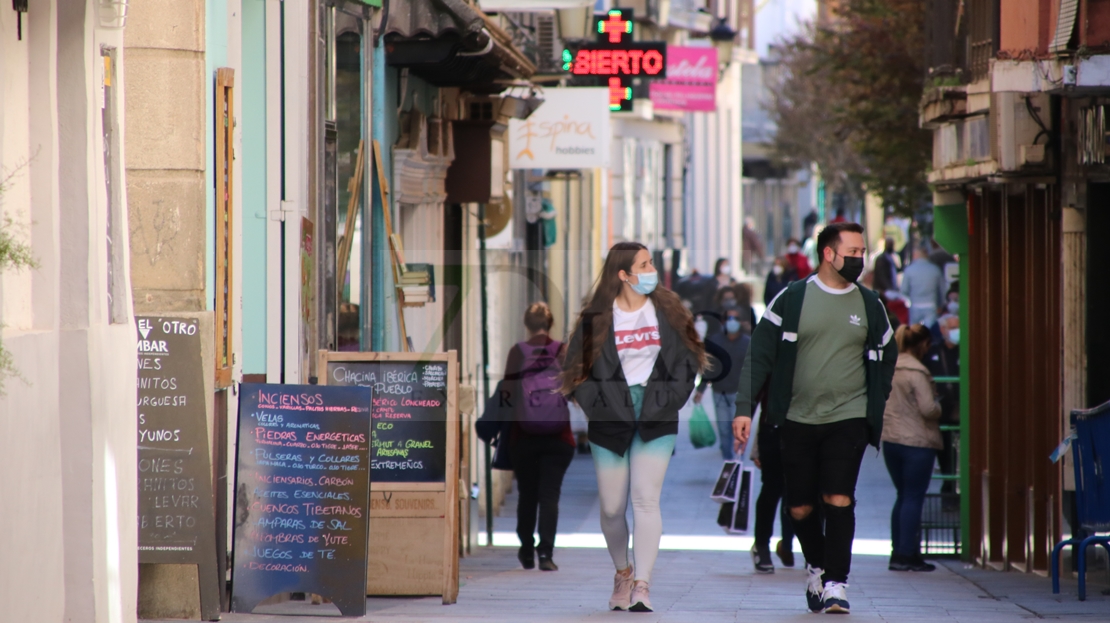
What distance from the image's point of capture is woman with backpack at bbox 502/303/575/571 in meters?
11.4

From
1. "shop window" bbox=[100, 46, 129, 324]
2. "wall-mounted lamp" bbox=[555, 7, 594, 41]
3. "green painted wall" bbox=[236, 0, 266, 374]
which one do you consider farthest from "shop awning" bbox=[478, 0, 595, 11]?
"shop window" bbox=[100, 46, 129, 324]

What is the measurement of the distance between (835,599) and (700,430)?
918cm

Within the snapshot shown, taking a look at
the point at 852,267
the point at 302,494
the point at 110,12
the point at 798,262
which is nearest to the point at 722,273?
the point at 798,262

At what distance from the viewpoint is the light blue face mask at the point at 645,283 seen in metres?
8.26

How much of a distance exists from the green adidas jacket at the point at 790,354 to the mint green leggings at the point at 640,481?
0.51 m

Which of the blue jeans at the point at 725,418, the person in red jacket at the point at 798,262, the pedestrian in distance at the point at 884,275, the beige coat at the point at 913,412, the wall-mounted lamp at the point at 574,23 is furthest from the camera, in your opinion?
the person in red jacket at the point at 798,262

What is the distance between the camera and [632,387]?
8.12m

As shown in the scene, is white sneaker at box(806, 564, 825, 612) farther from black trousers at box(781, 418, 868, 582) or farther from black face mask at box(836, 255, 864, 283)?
black face mask at box(836, 255, 864, 283)

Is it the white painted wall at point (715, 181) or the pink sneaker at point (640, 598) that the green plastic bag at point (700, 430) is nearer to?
the pink sneaker at point (640, 598)

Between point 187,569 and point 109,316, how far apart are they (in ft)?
5.59

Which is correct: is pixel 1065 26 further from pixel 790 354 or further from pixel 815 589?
pixel 815 589

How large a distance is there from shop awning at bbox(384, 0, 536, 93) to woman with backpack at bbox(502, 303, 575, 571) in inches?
79.7

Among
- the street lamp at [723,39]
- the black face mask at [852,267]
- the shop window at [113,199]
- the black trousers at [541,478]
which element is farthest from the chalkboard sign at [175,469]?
the street lamp at [723,39]

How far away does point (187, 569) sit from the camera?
7.79 meters
